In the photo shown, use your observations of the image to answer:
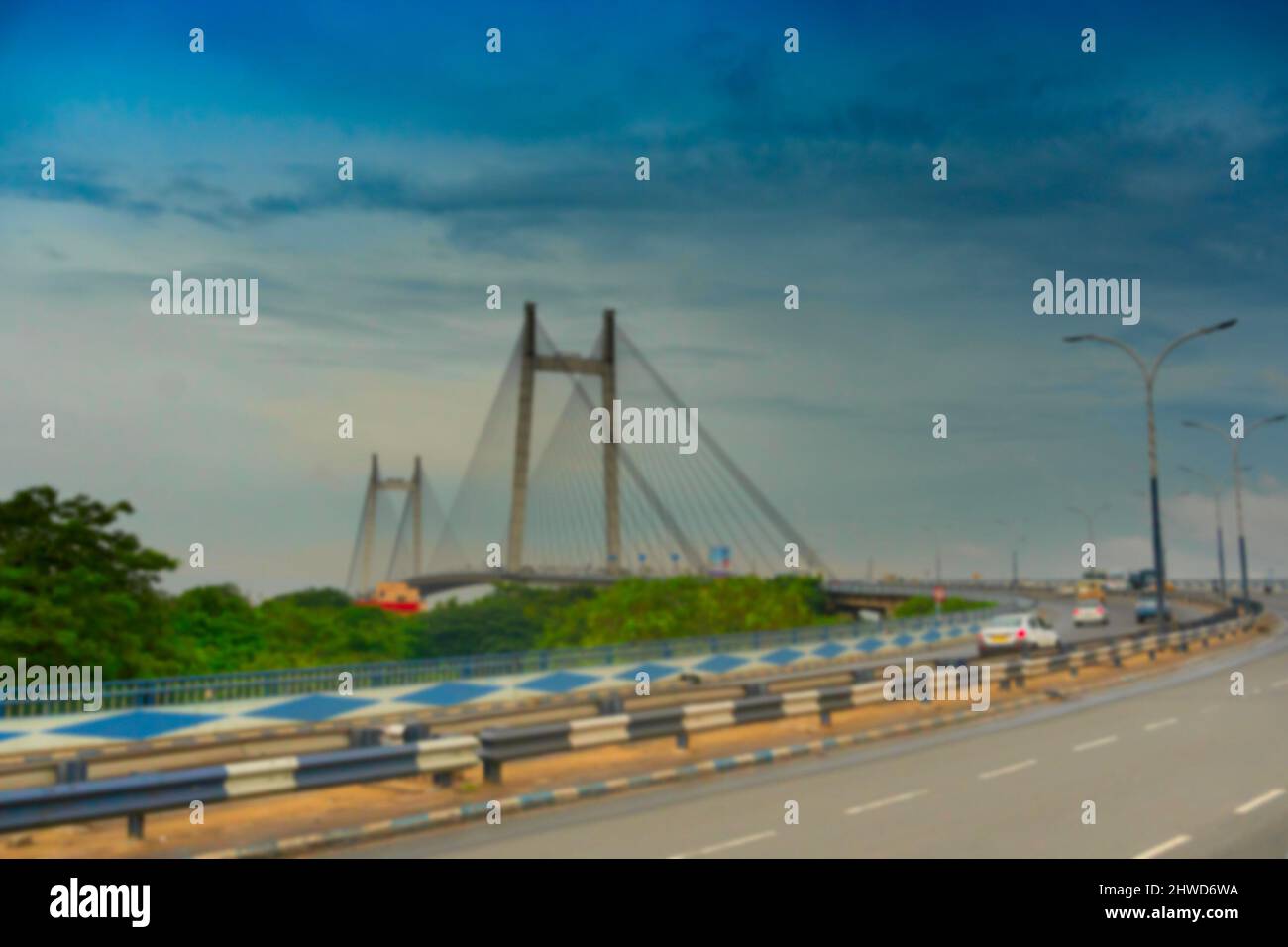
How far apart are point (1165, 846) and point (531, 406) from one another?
74375 mm

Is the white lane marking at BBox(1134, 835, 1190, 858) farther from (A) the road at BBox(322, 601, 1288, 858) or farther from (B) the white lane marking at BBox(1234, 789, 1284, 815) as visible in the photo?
(B) the white lane marking at BBox(1234, 789, 1284, 815)

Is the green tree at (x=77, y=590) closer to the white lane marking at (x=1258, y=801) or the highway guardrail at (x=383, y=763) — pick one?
the highway guardrail at (x=383, y=763)

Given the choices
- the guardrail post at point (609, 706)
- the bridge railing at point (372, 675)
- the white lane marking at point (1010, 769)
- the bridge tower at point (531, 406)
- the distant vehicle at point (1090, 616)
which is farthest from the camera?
the bridge tower at point (531, 406)

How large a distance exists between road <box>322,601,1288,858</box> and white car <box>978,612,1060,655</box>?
678 inches

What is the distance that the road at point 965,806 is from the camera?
10.7m

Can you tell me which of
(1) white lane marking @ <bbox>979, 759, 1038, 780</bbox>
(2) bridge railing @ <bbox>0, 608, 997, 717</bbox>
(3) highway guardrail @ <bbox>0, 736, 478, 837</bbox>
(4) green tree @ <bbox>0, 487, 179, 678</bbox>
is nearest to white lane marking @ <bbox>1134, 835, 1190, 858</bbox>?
(1) white lane marking @ <bbox>979, 759, 1038, 780</bbox>

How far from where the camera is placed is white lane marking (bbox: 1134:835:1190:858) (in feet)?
33.3

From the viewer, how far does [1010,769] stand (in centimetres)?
1556

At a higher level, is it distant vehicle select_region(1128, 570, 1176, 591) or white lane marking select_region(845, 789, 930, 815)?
white lane marking select_region(845, 789, 930, 815)

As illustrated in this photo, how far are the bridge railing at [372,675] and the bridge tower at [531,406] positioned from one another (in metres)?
38.0

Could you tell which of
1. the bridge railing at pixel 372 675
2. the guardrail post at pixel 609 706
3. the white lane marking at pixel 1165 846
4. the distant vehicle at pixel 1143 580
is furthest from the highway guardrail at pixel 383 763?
the distant vehicle at pixel 1143 580

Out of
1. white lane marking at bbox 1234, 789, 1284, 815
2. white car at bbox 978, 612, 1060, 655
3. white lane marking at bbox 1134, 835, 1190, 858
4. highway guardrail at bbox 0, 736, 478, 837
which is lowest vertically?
white car at bbox 978, 612, 1060, 655

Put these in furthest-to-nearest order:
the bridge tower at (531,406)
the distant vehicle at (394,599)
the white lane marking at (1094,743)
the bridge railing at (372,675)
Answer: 1. the distant vehicle at (394,599)
2. the bridge tower at (531,406)
3. the bridge railing at (372,675)
4. the white lane marking at (1094,743)
